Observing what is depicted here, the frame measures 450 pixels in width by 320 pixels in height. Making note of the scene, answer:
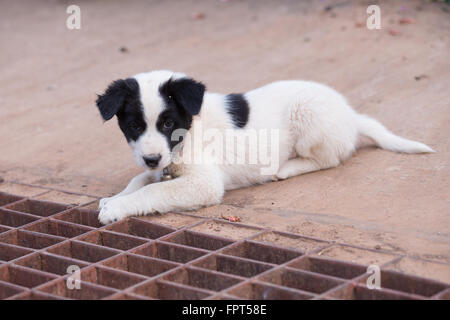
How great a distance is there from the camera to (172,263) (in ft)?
13.9

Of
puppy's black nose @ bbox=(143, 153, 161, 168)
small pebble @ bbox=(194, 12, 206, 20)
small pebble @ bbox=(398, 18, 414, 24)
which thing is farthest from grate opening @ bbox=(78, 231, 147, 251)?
small pebble @ bbox=(194, 12, 206, 20)

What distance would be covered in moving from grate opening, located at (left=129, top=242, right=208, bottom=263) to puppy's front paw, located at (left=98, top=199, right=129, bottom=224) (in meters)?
0.56

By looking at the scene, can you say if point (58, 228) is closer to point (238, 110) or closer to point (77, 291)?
point (77, 291)

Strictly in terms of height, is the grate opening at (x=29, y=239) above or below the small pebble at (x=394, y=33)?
below

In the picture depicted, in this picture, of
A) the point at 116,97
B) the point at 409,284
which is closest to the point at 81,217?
the point at 116,97

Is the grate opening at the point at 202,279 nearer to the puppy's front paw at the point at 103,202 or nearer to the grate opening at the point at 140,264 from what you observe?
the grate opening at the point at 140,264

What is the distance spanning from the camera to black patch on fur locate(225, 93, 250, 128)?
5777 mm

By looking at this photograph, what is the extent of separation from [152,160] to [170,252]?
77cm

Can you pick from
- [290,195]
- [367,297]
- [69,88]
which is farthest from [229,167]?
[69,88]

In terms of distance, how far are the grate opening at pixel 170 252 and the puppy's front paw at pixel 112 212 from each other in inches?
22.2

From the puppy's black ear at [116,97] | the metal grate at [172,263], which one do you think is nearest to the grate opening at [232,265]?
the metal grate at [172,263]

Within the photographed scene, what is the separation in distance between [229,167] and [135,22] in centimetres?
644

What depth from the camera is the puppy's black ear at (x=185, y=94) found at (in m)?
5.13

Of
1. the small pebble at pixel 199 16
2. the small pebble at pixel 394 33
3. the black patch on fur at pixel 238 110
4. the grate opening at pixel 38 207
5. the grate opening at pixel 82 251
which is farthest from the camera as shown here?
the small pebble at pixel 199 16
